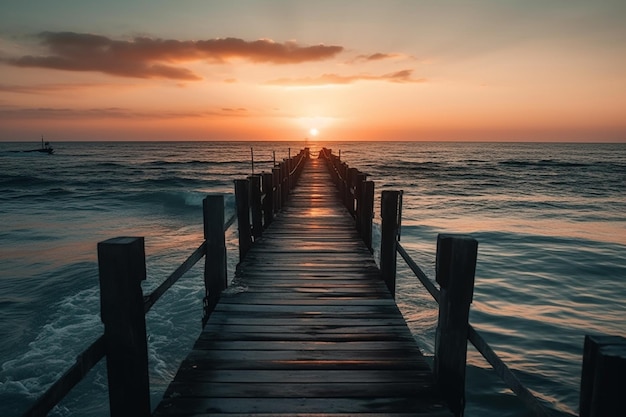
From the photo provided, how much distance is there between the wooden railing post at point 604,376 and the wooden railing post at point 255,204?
6655 millimetres

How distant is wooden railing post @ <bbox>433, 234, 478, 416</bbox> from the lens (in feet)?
9.46

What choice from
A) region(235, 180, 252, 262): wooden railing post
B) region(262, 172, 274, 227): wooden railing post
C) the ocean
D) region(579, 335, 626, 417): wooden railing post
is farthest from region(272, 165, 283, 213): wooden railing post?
region(579, 335, 626, 417): wooden railing post

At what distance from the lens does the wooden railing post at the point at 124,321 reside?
8.18ft

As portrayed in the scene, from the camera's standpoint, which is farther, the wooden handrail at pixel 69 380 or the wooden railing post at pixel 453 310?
the wooden railing post at pixel 453 310

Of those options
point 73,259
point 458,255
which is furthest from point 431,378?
point 73,259

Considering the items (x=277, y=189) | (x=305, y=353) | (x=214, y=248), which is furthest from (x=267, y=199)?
(x=305, y=353)

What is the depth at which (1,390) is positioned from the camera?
6.97 m

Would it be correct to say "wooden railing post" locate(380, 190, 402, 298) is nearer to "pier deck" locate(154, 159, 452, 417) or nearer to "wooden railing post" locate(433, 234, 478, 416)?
"pier deck" locate(154, 159, 452, 417)

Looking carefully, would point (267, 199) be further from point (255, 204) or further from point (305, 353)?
point (305, 353)

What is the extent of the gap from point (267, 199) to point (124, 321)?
705cm

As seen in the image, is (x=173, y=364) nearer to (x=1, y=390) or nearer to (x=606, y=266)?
(x=1, y=390)

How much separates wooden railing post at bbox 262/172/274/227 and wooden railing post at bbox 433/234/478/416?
667 cm

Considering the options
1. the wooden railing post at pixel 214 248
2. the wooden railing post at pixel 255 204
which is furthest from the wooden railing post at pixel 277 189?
the wooden railing post at pixel 214 248

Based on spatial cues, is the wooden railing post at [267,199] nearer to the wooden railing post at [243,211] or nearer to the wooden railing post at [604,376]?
the wooden railing post at [243,211]
